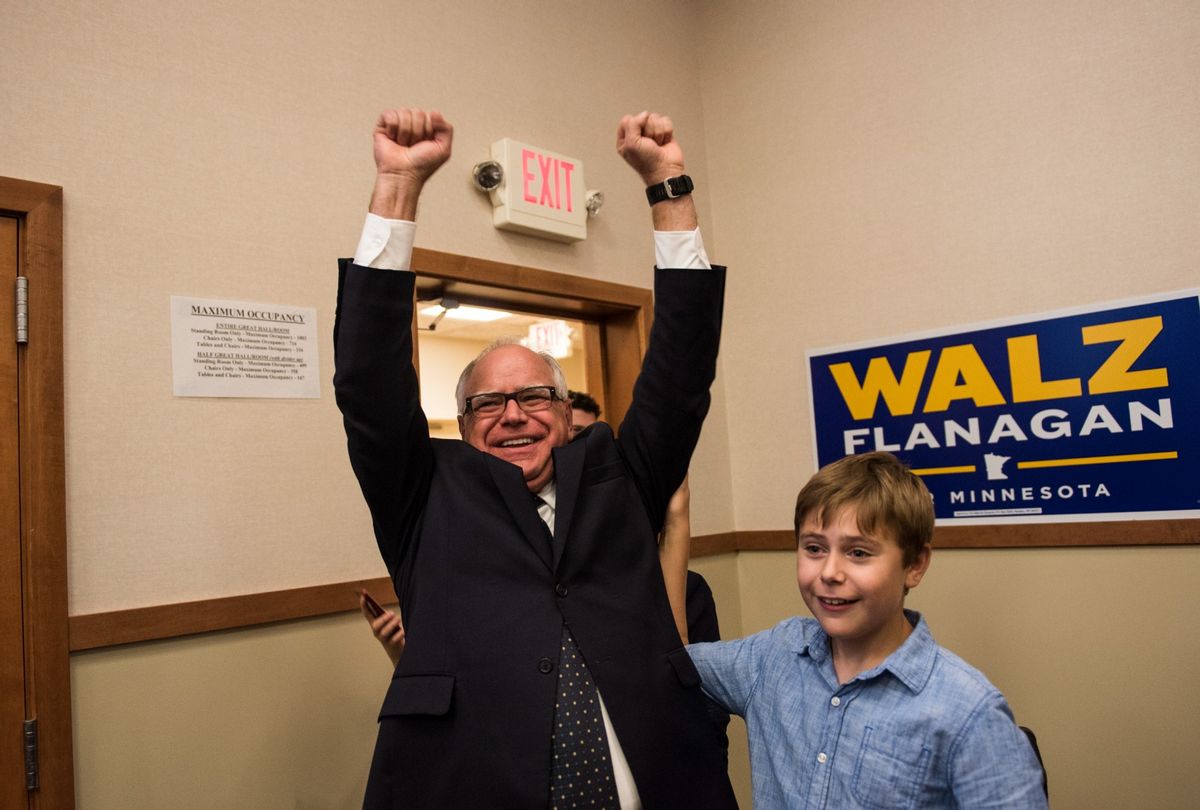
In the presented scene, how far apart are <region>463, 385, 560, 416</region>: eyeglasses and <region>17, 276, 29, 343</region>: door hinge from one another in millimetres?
1008

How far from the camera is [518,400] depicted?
5.46ft

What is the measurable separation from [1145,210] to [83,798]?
3.08 meters

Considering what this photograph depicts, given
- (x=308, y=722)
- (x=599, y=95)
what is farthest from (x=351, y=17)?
(x=308, y=722)

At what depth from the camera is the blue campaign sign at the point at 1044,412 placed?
2.46 metres

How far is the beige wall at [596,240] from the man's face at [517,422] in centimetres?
84

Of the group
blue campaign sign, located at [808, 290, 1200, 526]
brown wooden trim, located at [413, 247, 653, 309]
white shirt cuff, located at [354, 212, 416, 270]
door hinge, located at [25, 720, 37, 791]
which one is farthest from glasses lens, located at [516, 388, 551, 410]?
blue campaign sign, located at [808, 290, 1200, 526]

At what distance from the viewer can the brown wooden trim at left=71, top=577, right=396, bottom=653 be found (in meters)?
1.91

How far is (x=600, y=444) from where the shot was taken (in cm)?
158

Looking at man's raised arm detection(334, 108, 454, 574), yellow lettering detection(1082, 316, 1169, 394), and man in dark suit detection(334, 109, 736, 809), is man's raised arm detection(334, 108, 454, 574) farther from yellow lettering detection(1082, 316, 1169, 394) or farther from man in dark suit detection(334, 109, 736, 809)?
yellow lettering detection(1082, 316, 1169, 394)

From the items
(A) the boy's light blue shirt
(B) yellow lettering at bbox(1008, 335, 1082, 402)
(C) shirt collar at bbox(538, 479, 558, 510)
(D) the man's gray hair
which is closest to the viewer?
(A) the boy's light blue shirt

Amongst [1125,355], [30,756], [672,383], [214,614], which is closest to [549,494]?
[672,383]

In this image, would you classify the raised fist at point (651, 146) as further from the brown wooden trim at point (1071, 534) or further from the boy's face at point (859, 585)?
the brown wooden trim at point (1071, 534)

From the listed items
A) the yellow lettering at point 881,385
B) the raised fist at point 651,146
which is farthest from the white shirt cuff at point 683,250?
the yellow lettering at point 881,385

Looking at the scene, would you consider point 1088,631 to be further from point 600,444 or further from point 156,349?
point 156,349
